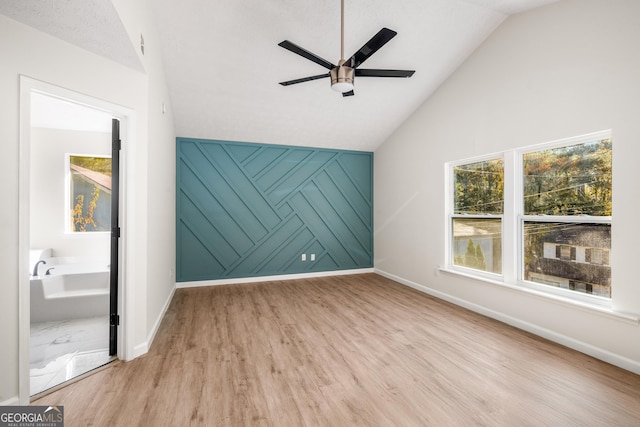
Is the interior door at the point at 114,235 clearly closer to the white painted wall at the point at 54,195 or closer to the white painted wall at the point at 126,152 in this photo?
the white painted wall at the point at 126,152

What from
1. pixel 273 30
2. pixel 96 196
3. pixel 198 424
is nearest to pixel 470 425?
pixel 198 424

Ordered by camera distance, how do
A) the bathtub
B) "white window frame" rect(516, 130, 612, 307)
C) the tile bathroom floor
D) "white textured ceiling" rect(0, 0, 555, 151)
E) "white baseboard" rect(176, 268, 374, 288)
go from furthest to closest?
"white baseboard" rect(176, 268, 374, 288) < the bathtub < "white textured ceiling" rect(0, 0, 555, 151) < "white window frame" rect(516, 130, 612, 307) < the tile bathroom floor

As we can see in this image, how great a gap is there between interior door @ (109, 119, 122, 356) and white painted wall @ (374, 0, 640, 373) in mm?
3871

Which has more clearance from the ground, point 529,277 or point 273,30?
point 273,30

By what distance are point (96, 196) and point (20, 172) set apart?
120 inches

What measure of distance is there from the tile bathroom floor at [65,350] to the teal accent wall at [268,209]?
167 cm

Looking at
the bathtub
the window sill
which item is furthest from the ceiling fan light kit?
the bathtub

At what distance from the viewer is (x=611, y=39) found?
7.89ft

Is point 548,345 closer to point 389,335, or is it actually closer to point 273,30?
point 389,335

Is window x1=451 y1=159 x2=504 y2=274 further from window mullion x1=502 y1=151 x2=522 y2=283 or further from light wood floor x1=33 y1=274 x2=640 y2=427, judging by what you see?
light wood floor x1=33 y1=274 x2=640 y2=427

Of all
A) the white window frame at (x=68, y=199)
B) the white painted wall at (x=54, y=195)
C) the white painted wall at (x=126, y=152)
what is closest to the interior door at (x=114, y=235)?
the white painted wall at (x=126, y=152)

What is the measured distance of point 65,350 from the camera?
262 centimetres

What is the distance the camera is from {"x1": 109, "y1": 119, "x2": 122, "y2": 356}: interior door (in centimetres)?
247

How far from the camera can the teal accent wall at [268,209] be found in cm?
480
